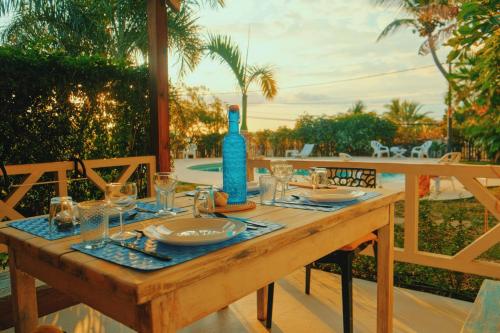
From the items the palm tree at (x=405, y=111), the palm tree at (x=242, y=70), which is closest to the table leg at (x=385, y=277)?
the palm tree at (x=242, y=70)

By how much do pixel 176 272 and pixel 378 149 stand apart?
48.5 feet

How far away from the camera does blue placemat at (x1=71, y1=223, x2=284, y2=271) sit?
881 mm

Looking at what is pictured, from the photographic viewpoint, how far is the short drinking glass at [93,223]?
1.05 meters

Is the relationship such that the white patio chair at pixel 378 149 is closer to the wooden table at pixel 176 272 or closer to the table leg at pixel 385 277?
the table leg at pixel 385 277

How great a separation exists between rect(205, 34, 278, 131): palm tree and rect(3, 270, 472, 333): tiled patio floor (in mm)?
4808

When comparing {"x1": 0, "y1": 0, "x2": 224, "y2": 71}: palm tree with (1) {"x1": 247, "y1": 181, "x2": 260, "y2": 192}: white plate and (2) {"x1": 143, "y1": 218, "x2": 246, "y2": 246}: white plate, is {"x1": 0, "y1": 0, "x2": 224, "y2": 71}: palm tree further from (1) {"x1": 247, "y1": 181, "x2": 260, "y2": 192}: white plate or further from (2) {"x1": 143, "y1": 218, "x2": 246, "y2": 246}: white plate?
(2) {"x1": 143, "y1": 218, "x2": 246, "y2": 246}: white plate

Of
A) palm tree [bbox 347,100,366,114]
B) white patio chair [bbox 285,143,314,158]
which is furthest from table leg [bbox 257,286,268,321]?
palm tree [bbox 347,100,366,114]

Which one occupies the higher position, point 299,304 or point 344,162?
point 344,162

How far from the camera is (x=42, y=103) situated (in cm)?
310

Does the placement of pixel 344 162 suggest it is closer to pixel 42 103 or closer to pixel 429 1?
pixel 42 103

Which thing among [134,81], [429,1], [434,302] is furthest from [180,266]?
[429,1]

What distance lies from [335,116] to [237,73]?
8554 millimetres

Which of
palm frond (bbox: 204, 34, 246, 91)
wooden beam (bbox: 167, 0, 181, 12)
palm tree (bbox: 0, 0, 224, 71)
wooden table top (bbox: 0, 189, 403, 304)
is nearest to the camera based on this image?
wooden table top (bbox: 0, 189, 403, 304)

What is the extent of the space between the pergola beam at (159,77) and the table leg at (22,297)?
2178 mm
